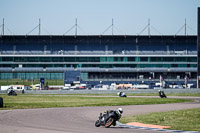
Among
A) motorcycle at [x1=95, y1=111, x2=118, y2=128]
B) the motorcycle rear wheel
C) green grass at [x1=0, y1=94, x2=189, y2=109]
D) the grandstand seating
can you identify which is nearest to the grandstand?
the grandstand seating

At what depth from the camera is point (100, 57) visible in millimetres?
132500

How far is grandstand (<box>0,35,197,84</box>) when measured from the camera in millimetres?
130500

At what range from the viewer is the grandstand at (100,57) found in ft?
428

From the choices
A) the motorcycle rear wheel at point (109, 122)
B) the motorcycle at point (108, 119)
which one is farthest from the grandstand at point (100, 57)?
the motorcycle rear wheel at point (109, 122)

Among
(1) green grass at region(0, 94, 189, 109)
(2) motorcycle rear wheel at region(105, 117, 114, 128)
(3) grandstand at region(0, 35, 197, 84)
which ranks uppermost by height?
(3) grandstand at region(0, 35, 197, 84)

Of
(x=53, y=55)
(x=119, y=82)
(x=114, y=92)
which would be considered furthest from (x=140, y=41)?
(x=114, y=92)

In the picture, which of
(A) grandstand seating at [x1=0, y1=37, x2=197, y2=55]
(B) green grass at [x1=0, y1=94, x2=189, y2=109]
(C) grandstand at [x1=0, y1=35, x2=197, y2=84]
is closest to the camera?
(B) green grass at [x1=0, y1=94, x2=189, y2=109]

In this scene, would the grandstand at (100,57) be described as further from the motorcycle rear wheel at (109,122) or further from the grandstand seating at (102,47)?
the motorcycle rear wheel at (109,122)

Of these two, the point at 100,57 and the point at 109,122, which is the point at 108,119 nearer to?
the point at 109,122

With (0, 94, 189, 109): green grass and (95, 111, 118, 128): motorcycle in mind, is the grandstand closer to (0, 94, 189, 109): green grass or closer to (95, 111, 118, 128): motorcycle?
(0, 94, 189, 109): green grass

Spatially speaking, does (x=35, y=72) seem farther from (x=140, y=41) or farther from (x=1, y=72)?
(x=140, y=41)

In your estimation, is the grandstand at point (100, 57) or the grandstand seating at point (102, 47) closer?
the grandstand at point (100, 57)

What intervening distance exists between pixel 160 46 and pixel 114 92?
49.1 metres

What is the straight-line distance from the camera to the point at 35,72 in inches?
5143
